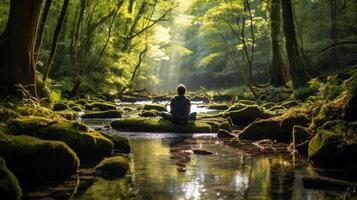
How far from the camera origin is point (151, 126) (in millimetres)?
13953

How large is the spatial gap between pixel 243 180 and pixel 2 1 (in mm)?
20625

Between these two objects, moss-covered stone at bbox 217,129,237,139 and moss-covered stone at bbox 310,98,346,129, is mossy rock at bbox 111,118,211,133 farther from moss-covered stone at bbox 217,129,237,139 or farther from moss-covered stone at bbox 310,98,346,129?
moss-covered stone at bbox 310,98,346,129

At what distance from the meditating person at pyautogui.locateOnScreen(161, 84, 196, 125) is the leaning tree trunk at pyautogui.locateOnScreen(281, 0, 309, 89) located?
8196 mm

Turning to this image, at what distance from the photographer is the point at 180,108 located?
45.8 ft

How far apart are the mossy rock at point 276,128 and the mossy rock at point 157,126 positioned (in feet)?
7.15

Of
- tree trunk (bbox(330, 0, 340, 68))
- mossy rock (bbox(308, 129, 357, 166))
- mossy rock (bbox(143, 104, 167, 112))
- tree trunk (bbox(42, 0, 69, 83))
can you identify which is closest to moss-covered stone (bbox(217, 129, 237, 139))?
mossy rock (bbox(308, 129, 357, 166))

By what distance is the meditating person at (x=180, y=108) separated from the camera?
45.6 ft

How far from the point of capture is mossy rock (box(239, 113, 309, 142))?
11375 millimetres

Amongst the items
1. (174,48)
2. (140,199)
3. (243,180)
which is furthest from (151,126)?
(174,48)

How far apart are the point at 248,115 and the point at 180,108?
2.67 meters

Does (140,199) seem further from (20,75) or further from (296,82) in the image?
(296,82)

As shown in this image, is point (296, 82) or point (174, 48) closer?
point (296, 82)

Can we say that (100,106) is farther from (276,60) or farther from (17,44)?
(276,60)

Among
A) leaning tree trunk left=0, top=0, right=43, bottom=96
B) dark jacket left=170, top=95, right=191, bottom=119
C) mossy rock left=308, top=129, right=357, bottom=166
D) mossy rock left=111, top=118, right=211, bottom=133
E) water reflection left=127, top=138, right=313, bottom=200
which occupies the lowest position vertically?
water reflection left=127, top=138, right=313, bottom=200
